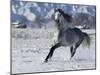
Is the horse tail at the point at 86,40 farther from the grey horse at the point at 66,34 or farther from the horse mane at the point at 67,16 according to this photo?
the horse mane at the point at 67,16

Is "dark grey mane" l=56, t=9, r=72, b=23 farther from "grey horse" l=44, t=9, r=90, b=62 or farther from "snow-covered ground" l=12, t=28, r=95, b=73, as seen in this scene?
"snow-covered ground" l=12, t=28, r=95, b=73

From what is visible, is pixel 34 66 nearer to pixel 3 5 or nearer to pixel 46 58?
pixel 46 58

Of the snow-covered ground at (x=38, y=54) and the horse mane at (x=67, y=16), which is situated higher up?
the horse mane at (x=67, y=16)

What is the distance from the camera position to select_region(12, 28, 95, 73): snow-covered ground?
7.30ft

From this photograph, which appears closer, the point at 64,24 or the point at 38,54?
the point at 38,54

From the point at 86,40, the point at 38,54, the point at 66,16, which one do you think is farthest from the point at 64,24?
the point at 38,54

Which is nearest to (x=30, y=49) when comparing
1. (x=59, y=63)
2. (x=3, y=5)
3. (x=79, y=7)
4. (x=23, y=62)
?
(x=23, y=62)

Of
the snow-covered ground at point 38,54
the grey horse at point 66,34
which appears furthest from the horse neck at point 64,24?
the snow-covered ground at point 38,54

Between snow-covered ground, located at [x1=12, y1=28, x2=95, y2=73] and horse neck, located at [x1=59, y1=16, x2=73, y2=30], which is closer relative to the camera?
snow-covered ground, located at [x1=12, y1=28, x2=95, y2=73]

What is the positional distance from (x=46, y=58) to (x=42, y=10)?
20.3 inches

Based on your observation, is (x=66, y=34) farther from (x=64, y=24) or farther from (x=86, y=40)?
(x=86, y=40)

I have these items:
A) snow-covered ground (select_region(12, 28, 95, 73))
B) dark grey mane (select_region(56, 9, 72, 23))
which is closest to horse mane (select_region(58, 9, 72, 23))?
dark grey mane (select_region(56, 9, 72, 23))

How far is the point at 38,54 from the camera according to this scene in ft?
7.57

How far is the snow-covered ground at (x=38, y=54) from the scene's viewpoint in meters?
2.22
